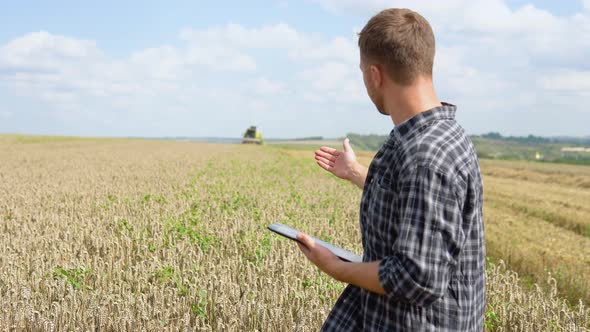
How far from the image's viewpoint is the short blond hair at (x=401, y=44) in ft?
6.49

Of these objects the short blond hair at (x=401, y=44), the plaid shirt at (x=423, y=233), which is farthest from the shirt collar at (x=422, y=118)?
the short blond hair at (x=401, y=44)

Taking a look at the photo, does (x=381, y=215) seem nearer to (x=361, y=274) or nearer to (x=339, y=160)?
(x=361, y=274)

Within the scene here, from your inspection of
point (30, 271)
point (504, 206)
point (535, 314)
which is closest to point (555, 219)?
point (504, 206)

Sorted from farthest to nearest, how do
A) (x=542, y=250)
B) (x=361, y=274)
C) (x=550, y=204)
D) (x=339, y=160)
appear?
(x=550, y=204)
(x=542, y=250)
(x=339, y=160)
(x=361, y=274)

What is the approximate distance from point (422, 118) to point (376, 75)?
0.24 meters

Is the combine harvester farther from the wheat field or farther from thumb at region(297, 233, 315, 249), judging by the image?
thumb at region(297, 233, 315, 249)

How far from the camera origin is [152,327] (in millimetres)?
4543

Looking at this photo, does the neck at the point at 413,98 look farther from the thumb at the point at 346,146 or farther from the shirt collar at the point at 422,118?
the thumb at the point at 346,146

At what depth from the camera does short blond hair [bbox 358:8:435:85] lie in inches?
77.9

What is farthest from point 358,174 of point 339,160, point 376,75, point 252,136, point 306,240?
point 252,136

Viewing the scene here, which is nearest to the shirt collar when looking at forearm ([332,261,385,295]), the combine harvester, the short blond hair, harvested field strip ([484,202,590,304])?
the short blond hair

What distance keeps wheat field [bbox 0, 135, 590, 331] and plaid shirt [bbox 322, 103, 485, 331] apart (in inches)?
98.7

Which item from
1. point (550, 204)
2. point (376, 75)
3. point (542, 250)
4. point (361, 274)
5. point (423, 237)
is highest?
point (376, 75)

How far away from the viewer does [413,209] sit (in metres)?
1.89
